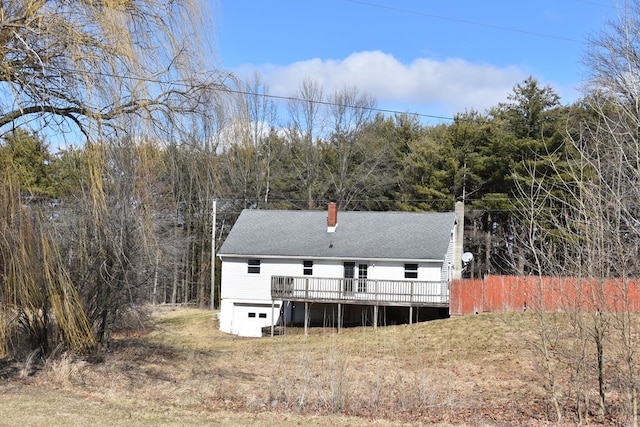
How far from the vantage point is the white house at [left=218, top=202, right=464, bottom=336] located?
30.8 m

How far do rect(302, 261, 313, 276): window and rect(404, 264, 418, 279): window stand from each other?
189 inches

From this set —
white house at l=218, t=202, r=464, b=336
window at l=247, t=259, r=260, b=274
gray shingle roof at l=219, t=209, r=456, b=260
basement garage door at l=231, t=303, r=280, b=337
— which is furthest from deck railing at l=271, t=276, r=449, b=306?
basement garage door at l=231, t=303, r=280, b=337

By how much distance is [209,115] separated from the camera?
311 inches

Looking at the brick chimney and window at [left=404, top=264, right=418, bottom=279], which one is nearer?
window at [left=404, top=264, right=418, bottom=279]

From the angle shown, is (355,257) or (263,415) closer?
(263,415)

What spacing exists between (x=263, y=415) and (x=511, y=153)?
31.4 metres

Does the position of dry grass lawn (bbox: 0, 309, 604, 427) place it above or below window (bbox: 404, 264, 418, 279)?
below

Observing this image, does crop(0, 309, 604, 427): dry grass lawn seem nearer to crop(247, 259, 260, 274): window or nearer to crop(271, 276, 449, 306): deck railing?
crop(271, 276, 449, 306): deck railing

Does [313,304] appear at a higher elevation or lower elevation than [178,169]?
lower

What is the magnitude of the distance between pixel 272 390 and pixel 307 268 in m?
21.7

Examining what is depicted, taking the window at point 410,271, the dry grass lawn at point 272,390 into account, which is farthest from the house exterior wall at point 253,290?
the dry grass lawn at point 272,390

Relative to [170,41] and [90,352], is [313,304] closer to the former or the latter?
[90,352]

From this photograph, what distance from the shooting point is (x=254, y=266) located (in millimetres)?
34000

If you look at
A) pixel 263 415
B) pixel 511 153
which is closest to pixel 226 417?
pixel 263 415
